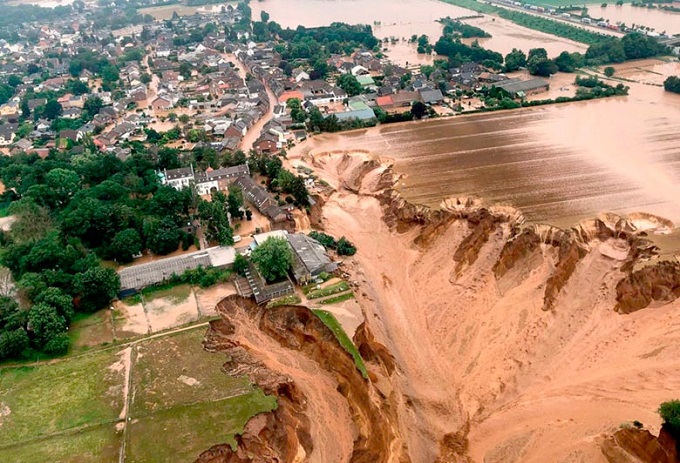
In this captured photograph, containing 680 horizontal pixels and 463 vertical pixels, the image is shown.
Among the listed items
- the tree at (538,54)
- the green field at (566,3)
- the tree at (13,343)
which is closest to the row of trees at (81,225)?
the tree at (13,343)

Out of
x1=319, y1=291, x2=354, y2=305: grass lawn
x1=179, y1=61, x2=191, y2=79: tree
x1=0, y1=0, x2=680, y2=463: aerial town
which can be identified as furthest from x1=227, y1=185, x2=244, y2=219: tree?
x1=179, y1=61, x2=191, y2=79: tree

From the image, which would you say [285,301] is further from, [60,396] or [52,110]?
[52,110]

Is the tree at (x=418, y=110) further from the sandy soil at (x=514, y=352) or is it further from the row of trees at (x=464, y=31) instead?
the row of trees at (x=464, y=31)

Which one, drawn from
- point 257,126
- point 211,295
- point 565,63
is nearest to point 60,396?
point 211,295

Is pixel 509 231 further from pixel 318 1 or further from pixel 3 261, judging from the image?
pixel 318 1

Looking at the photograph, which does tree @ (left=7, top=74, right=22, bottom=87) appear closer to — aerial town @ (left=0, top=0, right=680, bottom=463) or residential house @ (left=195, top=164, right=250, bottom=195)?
aerial town @ (left=0, top=0, right=680, bottom=463)
